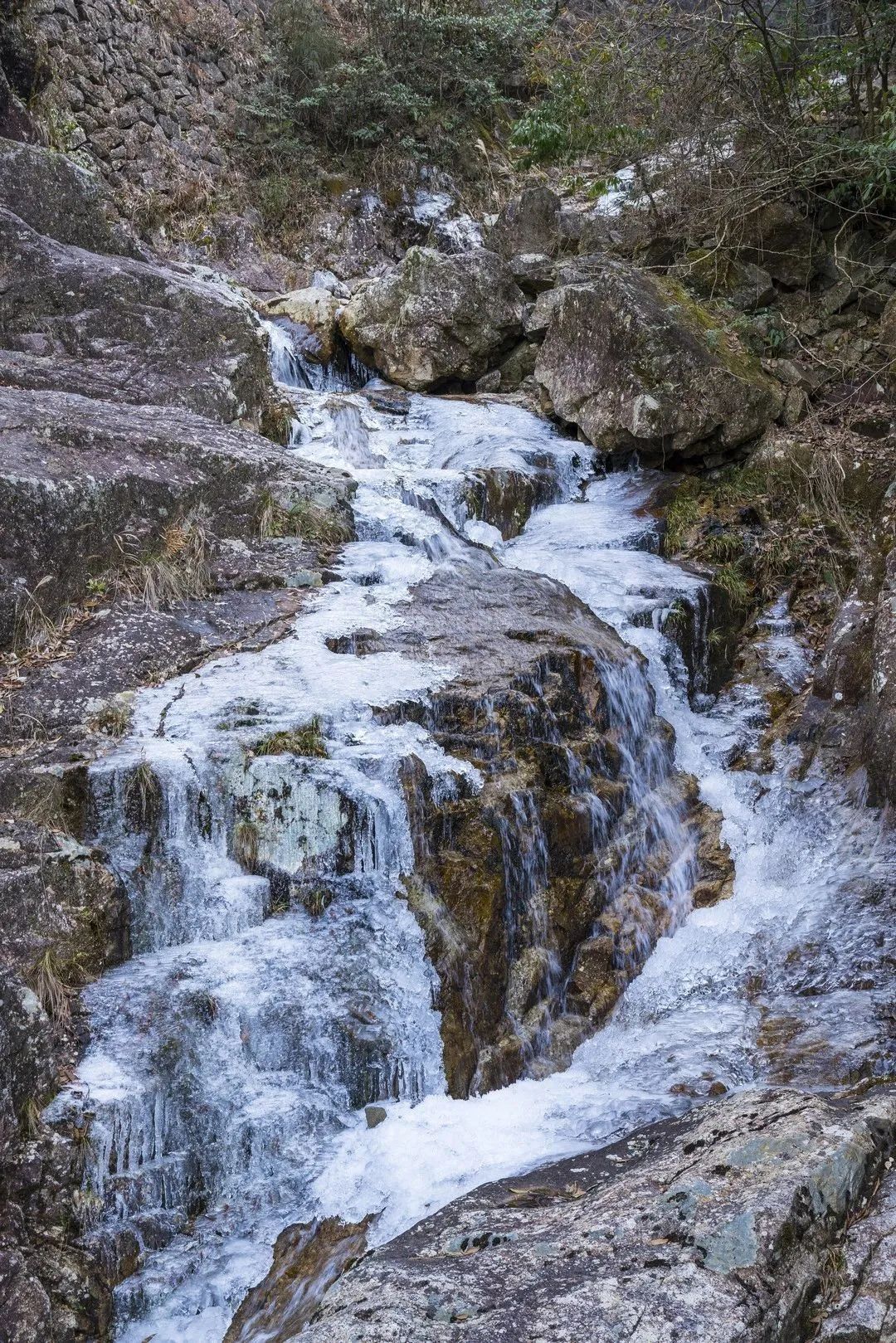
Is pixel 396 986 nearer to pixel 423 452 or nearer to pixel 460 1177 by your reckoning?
pixel 460 1177

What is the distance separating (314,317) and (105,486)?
20.2ft

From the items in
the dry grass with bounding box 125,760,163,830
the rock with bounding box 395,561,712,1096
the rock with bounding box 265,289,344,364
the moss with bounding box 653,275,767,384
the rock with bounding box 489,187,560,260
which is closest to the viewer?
the dry grass with bounding box 125,760,163,830

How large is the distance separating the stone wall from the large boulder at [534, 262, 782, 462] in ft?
21.8

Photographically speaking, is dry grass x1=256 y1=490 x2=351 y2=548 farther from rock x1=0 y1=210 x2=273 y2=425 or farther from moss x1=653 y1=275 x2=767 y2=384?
moss x1=653 y1=275 x2=767 y2=384

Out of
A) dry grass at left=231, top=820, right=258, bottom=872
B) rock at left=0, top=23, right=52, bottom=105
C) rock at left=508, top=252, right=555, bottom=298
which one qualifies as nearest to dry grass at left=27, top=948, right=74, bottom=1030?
dry grass at left=231, top=820, right=258, bottom=872

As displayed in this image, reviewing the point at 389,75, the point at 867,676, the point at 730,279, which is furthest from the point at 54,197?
the point at 389,75

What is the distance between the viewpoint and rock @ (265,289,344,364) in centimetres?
1159

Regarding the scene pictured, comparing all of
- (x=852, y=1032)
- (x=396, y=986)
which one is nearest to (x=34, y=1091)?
(x=396, y=986)

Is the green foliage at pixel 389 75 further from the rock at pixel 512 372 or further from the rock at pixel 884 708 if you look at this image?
the rock at pixel 884 708

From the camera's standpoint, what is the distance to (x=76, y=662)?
5605 millimetres

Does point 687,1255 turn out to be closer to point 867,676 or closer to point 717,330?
point 867,676

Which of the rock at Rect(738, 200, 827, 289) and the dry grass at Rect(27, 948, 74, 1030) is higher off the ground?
the rock at Rect(738, 200, 827, 289)

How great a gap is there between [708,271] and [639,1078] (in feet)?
28.8

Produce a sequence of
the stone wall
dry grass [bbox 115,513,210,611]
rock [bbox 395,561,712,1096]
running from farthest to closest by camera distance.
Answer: the stone wall, dry grass [bbox 115,513,210,611], rock [bbox 395,561,712,1096]
